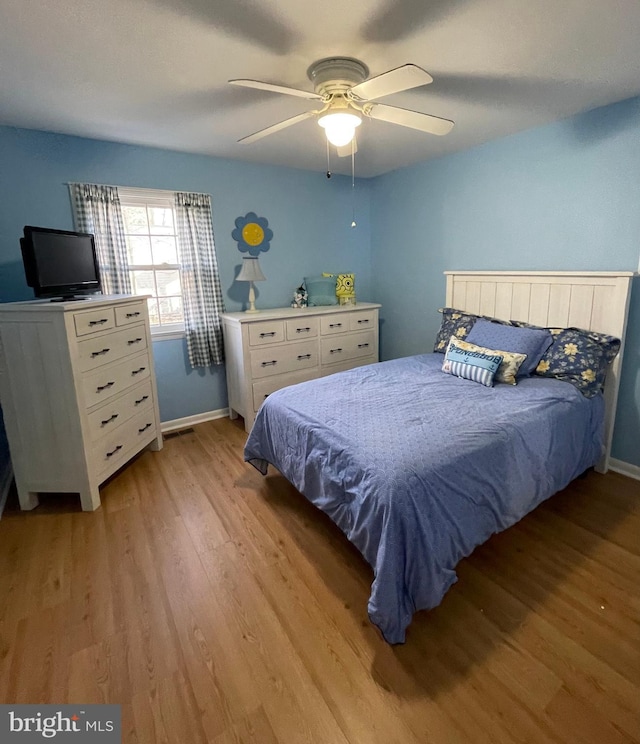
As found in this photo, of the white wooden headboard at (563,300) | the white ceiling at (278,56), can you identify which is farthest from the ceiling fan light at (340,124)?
the white wooden headboard at (563,300)

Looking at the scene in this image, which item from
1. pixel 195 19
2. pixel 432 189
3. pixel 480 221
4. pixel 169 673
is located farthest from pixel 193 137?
pixel 169 673

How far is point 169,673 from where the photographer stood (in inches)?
53.2

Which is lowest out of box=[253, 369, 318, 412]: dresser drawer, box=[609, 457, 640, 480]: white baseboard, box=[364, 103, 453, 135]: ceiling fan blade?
box=[609, 457, 640, 480]: white baseboard

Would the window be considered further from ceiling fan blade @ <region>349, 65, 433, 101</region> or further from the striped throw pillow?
the striped throw pillow

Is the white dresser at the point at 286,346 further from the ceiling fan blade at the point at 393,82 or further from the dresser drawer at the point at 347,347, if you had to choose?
the ceiling fan blade at the point at 393,82

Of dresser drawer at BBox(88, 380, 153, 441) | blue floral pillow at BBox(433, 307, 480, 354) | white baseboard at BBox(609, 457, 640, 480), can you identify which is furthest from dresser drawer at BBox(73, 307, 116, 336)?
white baseboard at BBox(609, 457, 640, 480)

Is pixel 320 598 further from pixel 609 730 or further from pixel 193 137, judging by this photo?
pixel 193 137

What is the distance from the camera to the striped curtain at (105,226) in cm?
275

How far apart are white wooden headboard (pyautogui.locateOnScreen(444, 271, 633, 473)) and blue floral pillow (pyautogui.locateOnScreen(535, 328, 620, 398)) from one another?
101 millimetres

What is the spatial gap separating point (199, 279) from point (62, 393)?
1.49m

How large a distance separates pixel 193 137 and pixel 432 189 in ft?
6.74

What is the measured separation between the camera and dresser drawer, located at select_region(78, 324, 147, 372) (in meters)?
2.22

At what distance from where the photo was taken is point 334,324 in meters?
3.60

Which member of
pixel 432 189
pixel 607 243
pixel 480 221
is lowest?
pixel 607 243
